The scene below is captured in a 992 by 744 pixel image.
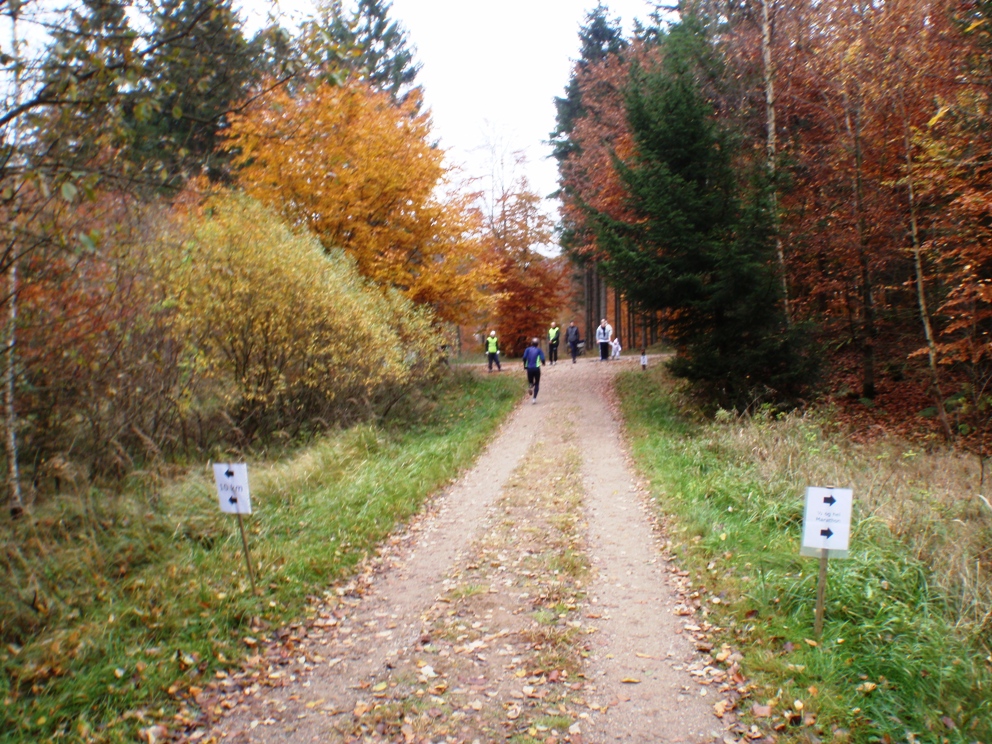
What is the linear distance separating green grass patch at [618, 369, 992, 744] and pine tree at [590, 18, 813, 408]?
5.93 metres

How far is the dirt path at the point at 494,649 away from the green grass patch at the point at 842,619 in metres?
0.49

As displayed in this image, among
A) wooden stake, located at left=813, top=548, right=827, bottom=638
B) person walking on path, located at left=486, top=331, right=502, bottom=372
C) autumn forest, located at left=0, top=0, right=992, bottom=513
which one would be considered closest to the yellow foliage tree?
autumn forest, located at left=0, top=0, right=992, bottom=513

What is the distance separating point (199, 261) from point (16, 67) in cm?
658

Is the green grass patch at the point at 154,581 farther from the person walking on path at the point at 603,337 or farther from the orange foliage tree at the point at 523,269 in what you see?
the orange foliage tree at the point at 523,269

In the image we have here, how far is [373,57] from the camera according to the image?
31.4 m

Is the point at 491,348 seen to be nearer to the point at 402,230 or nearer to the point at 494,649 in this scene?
the point at 402,230

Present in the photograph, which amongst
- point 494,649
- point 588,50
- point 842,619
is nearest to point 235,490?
point 494,649

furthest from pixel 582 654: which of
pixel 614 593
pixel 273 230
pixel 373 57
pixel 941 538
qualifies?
pixel 373 57

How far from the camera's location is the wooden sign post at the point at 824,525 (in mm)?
5570

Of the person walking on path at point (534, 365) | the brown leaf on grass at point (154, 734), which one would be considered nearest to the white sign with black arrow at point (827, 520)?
the brown leaf on grass at point (154, 734)

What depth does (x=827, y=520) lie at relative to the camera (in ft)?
18.4

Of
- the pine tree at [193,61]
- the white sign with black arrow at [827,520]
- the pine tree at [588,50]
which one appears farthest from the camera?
the pine tree at [588,50]

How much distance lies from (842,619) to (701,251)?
425 inches

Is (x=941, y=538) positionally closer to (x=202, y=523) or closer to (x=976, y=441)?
(x=202, y=523)
